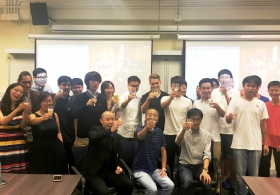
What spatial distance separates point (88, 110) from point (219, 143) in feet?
5.61

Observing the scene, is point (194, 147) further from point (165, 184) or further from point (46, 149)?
point (46, 149)

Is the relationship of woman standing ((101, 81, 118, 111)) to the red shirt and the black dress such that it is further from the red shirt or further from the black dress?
the red shirt

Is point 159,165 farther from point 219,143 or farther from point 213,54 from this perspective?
point 213,54

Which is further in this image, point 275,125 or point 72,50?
point 72,50

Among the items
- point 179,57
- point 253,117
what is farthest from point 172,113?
point 179,57

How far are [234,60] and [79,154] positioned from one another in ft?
10.4

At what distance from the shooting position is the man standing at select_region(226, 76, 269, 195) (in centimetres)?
310

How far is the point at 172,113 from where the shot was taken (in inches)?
136

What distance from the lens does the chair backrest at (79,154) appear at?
297cm

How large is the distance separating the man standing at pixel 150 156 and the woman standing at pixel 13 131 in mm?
1258

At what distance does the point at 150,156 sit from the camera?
305 cm

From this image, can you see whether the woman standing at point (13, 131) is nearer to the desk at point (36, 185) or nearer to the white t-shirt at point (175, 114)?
the desk at point (36, 185)

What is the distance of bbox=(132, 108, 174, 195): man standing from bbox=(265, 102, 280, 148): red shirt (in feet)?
4.51

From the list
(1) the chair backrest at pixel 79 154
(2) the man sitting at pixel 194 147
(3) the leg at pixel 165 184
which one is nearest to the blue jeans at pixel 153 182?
(3) the leg at pixel 165 184
